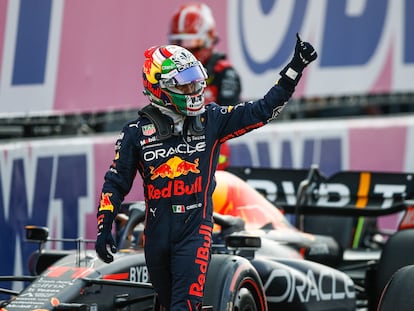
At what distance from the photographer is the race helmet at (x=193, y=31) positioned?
1107 centimetres

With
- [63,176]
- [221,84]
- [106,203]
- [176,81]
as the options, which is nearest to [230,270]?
[106,203]

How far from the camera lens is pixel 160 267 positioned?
21.2 ft

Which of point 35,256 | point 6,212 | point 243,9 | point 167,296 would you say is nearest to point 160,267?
point 167,296

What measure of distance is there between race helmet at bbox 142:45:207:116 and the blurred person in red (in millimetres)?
4020

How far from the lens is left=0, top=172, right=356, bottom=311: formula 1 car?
6805mm

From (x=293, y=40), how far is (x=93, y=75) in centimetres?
299

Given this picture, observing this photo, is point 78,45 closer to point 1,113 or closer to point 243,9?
point 1,113

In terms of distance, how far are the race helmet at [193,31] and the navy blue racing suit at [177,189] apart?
4.54m

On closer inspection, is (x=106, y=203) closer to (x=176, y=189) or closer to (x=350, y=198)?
(x=176, y=189)

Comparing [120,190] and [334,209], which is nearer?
[120,190]

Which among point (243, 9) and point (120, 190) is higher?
point (243, 9)

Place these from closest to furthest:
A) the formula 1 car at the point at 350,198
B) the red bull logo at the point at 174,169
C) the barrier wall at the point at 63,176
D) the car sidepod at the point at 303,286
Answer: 1. the red bull logo at the point at 174,169
2. the car sidepod at the point at 303,286
3. the formula 1 car at the point at 350,198
4. the barrier wall at the point at 63,176

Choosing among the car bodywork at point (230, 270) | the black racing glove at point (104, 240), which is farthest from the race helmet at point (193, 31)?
the black racing glove at point (104, 240)

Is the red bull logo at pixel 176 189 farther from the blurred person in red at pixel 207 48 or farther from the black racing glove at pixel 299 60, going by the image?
the blurred person in red at pixel 207 48
